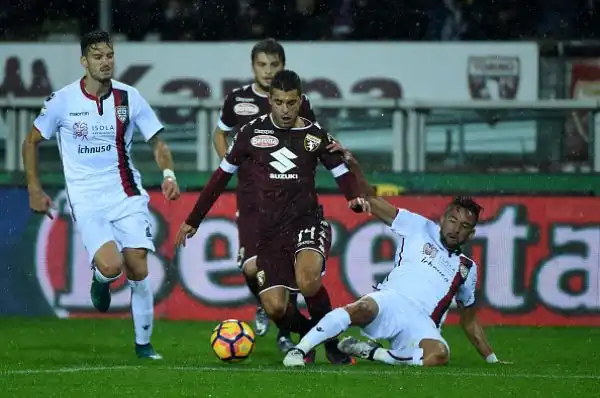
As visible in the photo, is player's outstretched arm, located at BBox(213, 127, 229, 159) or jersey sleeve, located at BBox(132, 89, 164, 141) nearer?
jersey sleeve, located at BBox(132, 89, 164, 141)

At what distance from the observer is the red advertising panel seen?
12.1 metres

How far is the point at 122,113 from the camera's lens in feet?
30.5

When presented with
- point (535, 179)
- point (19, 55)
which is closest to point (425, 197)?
point (535, 179)

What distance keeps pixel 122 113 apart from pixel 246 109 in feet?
4.63

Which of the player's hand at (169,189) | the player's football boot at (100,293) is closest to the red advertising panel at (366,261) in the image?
the player's football boot at (100,293)

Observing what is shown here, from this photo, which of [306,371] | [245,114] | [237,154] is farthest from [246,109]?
[306,371]

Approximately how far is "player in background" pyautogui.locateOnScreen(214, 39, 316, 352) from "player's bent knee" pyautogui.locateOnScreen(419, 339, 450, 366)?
98 centimetres

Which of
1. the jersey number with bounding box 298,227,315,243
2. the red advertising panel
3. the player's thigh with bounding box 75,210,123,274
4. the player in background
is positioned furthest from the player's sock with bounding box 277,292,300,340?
the red advertising panel

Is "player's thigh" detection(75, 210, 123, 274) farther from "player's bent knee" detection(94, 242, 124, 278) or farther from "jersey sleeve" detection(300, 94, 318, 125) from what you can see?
"jersey sleeve" detection(300, 94, 318, 125)

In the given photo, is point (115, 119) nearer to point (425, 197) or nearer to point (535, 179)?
point (425, 197)

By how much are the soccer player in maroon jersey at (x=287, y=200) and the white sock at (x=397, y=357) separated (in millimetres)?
265

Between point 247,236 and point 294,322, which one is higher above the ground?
point 247,236

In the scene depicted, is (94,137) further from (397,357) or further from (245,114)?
(397,357)

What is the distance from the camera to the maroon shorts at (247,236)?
392 inches
